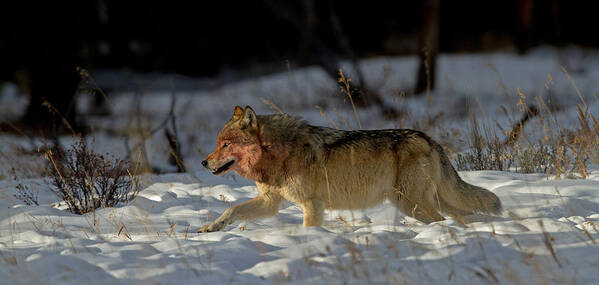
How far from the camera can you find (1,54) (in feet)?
72.4

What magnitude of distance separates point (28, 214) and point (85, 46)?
74.0ft

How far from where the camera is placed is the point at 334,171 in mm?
4523

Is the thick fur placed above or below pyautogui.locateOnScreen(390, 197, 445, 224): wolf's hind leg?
above

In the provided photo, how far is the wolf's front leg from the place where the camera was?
437 centimetres

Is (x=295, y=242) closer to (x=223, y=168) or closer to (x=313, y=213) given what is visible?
(x=313, y=213)

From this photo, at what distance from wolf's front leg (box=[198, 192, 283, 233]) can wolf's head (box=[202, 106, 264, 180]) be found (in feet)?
0.76

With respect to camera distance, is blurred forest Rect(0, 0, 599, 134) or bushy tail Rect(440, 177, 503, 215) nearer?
bushy tail Rect(440, 177, 503, 215)

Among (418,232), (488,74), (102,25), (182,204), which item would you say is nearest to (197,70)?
(102,25)

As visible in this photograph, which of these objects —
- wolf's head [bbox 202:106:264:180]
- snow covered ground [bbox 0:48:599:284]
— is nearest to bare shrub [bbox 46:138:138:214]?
snow covered ground [bbox 0:48:599:284]

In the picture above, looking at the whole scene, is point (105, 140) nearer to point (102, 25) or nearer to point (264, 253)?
point (264, 253)

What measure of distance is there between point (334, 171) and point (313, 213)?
38 centimetres

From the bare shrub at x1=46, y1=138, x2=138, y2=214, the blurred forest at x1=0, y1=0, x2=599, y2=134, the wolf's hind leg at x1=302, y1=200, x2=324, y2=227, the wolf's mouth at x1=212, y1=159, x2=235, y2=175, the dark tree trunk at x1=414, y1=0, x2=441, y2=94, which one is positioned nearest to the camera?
the wolf's mouth at x1=212, y1=159, x2=235, y2=175

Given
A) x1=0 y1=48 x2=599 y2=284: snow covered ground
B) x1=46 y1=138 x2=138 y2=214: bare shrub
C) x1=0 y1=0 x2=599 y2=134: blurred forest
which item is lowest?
x1=0 y1=48 x2=599 y2=284: snow covered ground

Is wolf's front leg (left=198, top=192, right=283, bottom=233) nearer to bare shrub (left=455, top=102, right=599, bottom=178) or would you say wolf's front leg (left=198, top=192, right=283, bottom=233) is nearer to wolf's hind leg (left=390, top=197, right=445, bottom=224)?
wolf's hind leg (left=390, top=197, right=445, bottom=224)
